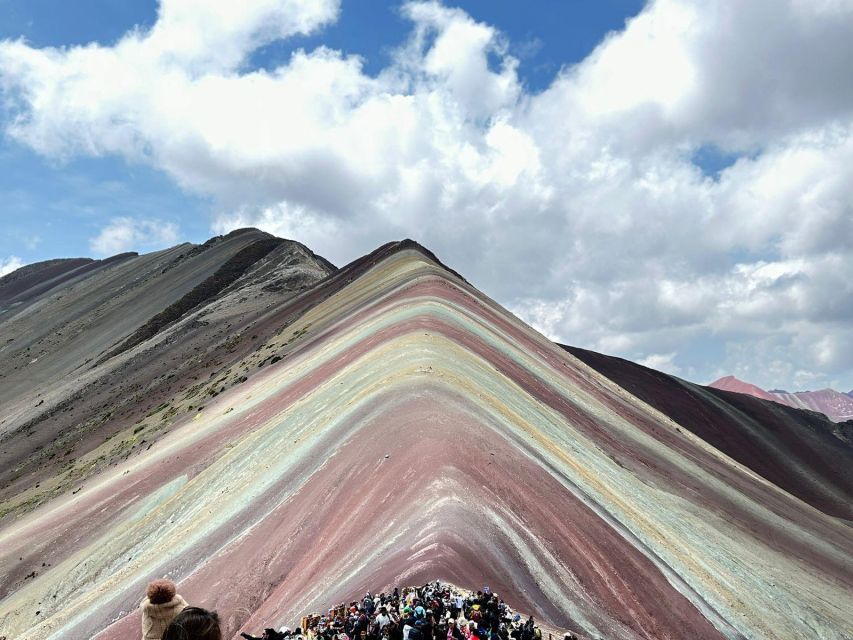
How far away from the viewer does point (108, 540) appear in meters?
28.8

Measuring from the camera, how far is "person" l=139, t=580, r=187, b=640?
615 centimetres

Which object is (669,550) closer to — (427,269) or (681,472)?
(681,472)

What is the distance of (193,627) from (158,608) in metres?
2.00

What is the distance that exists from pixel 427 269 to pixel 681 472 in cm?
2371

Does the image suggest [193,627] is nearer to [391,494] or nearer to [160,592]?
[160,592]

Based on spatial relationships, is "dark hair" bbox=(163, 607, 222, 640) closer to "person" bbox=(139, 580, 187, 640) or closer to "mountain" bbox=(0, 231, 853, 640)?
"person" bbox=(139, 580, 187, 640)

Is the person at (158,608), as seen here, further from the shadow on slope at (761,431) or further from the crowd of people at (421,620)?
the shadow on slope at (761,431)

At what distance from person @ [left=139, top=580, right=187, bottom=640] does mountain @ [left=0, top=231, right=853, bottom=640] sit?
19.0 feet

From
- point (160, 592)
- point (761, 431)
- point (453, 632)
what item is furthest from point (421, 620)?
point (761, 431)

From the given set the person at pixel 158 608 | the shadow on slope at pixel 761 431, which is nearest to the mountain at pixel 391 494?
the person at pixel 158 608

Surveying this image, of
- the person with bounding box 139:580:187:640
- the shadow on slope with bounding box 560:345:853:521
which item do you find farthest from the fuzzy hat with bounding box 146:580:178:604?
the shadow on slope with bounding box 560:345:853:521

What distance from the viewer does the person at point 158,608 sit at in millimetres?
6148

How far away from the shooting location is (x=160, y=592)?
625 centimetres

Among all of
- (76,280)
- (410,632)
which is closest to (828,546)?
(410,632)
